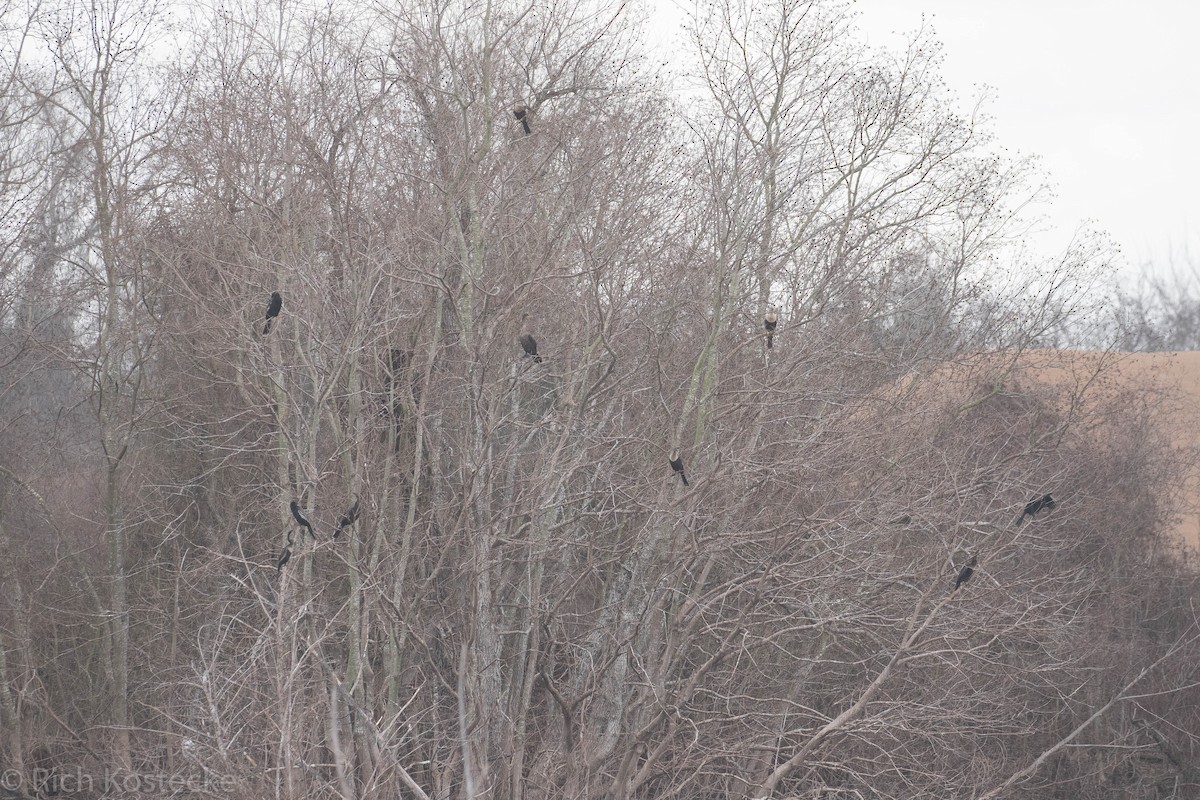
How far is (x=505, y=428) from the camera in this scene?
13555 millimetres

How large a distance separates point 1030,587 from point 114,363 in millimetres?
13200

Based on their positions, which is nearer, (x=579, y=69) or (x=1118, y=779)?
(x=579, y=69)

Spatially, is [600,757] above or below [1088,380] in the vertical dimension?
below

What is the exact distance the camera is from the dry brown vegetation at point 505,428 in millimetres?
11250

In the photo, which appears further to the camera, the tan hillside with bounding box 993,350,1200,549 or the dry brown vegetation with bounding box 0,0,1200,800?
the tan hillside with bounding box 993,350,1200,549

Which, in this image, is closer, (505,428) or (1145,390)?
(505,428)

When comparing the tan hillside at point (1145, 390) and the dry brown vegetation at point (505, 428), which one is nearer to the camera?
the dry brown vegetation at point (505, 428)

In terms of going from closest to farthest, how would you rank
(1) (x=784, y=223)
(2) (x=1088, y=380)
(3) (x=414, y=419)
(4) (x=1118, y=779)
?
(3) (x=414, y=419) < (1) (x=784, y=223) < (4) (x=1118, y=779) < (2) (x=1088, y=380)

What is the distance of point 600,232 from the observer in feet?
42.2

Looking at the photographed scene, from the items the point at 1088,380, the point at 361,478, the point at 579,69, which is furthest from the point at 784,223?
the point at 1088,380

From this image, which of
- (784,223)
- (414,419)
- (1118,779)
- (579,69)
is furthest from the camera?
(1118,779)

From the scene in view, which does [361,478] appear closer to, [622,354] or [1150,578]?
[622,354]

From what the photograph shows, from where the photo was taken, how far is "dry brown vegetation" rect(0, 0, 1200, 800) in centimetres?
1125

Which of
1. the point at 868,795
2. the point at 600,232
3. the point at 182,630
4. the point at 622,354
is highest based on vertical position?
the point at 600,232
